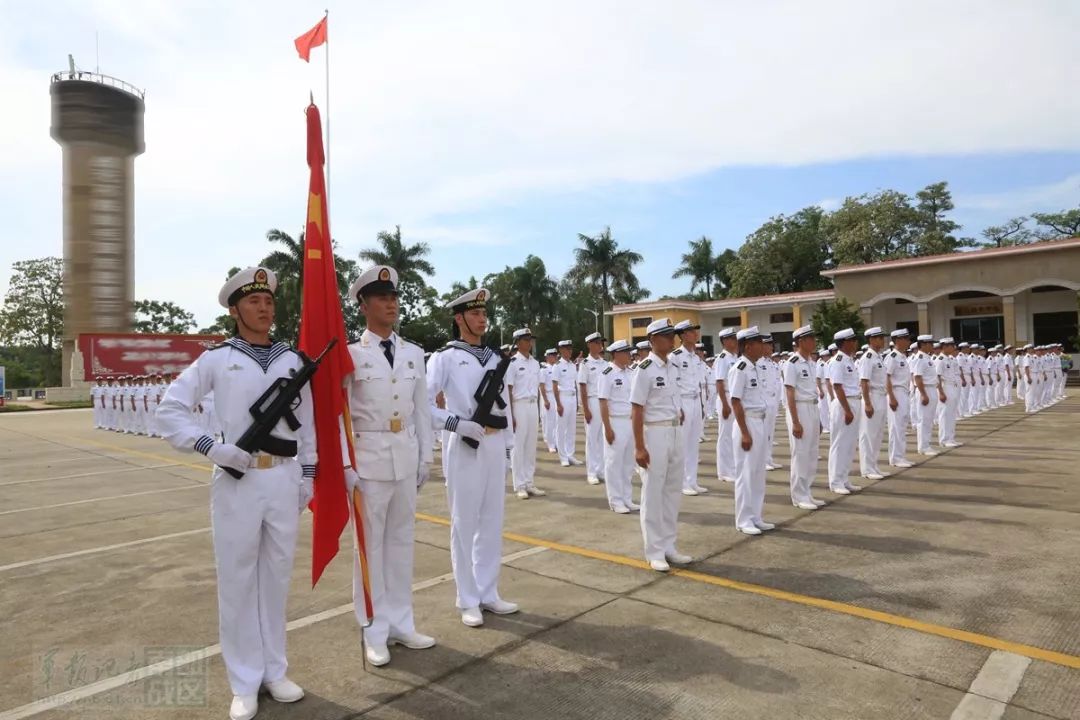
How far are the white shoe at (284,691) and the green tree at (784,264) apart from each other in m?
43.8

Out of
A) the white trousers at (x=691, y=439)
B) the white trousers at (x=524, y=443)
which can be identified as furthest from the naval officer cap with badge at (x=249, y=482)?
the white trousers at (x=691, y=439)

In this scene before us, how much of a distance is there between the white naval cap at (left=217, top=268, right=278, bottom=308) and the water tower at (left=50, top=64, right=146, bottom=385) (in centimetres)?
5301

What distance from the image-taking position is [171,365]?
1597 inches

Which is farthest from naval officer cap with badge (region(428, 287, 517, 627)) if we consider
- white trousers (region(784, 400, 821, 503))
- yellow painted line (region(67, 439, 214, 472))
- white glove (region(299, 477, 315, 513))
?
yellow painted line (region(67, 439, 214, 472))

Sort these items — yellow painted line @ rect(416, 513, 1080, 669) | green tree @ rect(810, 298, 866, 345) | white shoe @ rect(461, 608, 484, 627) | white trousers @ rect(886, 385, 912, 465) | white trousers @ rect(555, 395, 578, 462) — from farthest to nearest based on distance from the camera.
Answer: green tree @ rect(810, 298, 866, 345)
white trousers @ rect(555, 395, 578, 462)
white trousers @ rect(886, 385, 912, 465)
white shoe @ rect(461, 608, 484, 627)
yellow painted line @ rect(416, 513, 1080, 669)

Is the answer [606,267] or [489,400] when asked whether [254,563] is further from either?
[606,267]

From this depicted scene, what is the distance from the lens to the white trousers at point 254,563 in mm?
3027

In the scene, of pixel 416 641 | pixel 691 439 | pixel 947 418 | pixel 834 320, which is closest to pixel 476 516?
pixel 416 641

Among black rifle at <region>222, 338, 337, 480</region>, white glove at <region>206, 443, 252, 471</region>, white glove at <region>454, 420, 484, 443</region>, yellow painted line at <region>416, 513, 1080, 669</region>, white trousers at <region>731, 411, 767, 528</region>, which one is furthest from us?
white trousers at <region>731, 411, 767, 528</region>

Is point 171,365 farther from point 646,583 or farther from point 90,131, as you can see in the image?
point 646,583

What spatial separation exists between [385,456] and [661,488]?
7.60 ft

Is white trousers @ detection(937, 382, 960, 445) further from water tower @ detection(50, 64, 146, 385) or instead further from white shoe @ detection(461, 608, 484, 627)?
water tower @ detection(50, 64, 146, 385)

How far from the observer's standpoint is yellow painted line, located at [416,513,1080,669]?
3.41 metres

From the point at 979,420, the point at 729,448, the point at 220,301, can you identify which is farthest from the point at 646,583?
the point at 979,420
